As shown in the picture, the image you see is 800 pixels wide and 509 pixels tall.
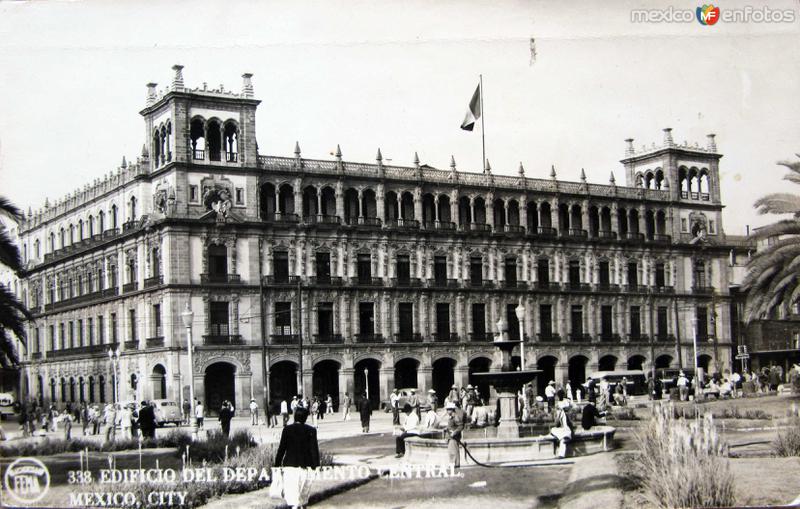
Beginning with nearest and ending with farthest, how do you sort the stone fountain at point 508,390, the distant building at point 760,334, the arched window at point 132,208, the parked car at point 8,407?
the stone fountain at point 508,390, the parked car at point 8,407, the arched window at point 132,208, the distant building at point 760,334

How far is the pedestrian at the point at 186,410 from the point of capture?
47.6 m

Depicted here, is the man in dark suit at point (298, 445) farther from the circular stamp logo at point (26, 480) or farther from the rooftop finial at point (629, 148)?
the rooftop finial at point (629, 148)

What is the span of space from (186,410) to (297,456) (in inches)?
1397

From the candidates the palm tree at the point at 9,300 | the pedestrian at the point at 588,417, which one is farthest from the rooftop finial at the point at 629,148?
the palm tree at the point at 9,300

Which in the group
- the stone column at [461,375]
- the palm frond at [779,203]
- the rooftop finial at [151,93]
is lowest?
the stone column at [461,375]

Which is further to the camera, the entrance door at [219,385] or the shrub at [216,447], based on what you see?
the entrance door at [219,385]

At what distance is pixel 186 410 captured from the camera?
163 feet

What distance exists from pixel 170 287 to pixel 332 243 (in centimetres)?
996

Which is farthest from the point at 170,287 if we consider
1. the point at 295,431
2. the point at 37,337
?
the point at 295,431

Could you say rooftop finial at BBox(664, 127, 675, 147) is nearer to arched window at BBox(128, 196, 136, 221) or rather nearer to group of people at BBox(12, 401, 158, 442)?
arched window at BBox(128, 196, 136, 221)

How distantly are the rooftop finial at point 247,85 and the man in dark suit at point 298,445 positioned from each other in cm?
4022

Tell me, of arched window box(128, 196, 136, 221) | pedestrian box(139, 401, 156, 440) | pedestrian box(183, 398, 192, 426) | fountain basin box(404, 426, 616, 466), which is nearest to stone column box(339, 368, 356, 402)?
pedestrian box(183, 398, 192, 426)

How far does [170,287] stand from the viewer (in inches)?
2031

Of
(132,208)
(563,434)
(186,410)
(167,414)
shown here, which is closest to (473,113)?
(167,414)
